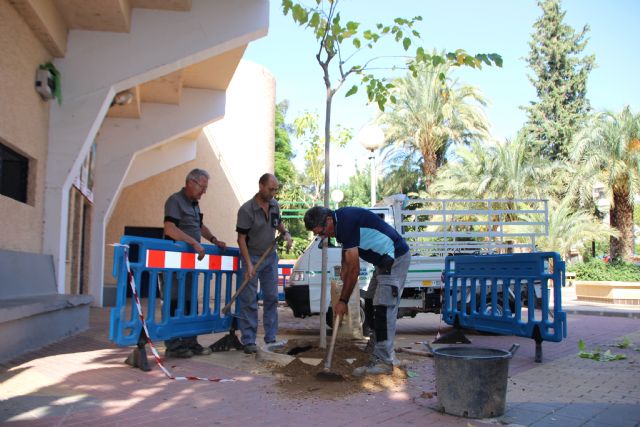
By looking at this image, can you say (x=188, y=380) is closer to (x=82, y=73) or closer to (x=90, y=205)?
(x=82, y=73)

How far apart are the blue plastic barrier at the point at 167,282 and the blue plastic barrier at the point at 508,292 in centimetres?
311

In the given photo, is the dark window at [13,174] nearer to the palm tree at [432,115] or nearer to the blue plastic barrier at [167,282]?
the blue plastic barrier at [167,282]

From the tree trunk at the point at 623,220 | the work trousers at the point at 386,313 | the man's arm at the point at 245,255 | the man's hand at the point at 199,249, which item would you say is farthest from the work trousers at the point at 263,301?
the tree trunk at the point at 623,220

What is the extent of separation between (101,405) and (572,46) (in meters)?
42.2

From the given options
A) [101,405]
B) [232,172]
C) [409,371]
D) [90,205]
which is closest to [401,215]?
[409,371]

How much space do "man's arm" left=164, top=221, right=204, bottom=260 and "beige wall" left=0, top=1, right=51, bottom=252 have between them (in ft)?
7.07

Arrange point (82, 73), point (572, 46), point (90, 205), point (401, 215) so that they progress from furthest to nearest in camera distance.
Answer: point (572, 46) → point (90, 205) → point (401, 215) → point (82, 73)

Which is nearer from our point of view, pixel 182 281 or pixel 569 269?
pixel 182 281

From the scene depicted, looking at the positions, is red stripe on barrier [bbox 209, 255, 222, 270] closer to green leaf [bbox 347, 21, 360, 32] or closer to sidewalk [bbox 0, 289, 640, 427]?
sidewalk [bbox 0, 289, 640, 427]

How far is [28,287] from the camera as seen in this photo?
6.98 meters

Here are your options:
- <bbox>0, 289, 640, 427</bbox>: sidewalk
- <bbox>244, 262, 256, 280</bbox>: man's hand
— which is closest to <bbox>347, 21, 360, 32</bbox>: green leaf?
<bbox>244, 262, 256, 280</bbox>: man's hand

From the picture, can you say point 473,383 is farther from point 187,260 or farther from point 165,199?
point 165,199

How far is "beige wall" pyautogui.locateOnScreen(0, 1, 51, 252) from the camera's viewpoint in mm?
6508

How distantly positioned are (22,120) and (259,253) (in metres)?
3.50
